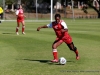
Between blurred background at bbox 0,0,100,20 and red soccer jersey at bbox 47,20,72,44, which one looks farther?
blurred background at bbox 0,0,100,20

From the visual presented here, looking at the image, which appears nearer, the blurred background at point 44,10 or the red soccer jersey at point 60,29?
the red soccer jersey at point 60,29

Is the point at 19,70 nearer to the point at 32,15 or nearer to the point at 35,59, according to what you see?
the point at 35,59

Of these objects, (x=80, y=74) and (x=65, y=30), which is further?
(x=65, y=30)

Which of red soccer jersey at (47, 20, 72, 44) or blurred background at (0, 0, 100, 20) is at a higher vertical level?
red soccer jersey at (47, 20, 72, 44)

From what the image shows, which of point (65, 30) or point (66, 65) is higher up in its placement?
point (65, 30)

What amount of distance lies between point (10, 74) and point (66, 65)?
2.52m

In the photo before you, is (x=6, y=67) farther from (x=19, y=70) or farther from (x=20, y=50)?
(x=20, y=50)

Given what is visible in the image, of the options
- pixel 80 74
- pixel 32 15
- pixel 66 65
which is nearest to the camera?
pixel 80 74

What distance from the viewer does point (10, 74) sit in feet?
36.8

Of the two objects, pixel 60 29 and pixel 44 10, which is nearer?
pixel 60 29

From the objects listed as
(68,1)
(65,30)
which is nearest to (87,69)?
(65,30)

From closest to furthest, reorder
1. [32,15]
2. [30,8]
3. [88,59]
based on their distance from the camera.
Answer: [88,59], [32,15], [30,8]

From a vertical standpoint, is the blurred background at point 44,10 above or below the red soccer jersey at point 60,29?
below

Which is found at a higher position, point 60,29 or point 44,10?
point 60,29
